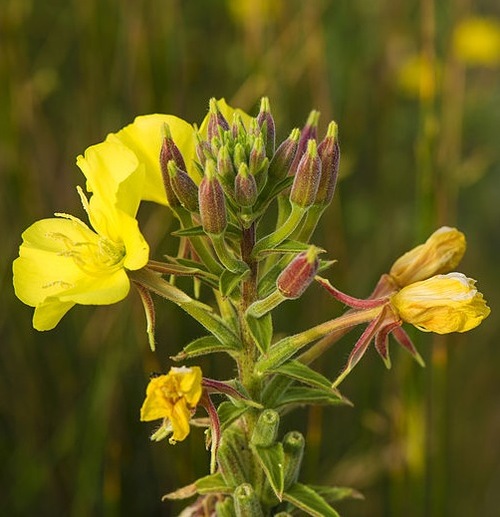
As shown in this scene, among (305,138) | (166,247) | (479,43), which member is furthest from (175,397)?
(479,43)

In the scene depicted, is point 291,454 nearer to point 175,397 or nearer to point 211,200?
point 175,397

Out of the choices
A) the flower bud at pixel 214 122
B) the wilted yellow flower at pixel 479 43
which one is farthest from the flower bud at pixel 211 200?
the wilted yellow flower at pixel 479 43

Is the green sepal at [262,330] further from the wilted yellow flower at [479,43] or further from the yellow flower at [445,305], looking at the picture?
the wilted yellow flower at [479,43]

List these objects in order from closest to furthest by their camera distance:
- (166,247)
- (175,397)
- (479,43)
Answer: (175,397), (166,247), (479,43)

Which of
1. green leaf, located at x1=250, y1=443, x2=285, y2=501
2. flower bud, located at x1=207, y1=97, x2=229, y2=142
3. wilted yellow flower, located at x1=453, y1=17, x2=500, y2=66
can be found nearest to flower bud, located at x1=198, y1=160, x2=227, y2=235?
flower bud, located at x1=207, y1=97, x2=229, y2=142

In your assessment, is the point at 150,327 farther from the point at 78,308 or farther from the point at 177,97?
the point at 177,97

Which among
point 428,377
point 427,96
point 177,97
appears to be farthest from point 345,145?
point 427,96
